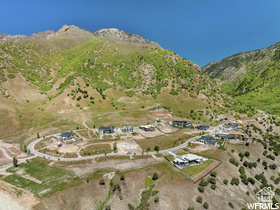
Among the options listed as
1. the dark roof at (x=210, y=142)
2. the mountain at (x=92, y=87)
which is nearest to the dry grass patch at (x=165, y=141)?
the dark roof at (x=210, y=142)

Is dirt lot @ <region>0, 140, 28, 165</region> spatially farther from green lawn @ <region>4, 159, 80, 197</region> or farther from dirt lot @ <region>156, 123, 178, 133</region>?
dirt lot @ <region>156, 123, 178, 133</region>

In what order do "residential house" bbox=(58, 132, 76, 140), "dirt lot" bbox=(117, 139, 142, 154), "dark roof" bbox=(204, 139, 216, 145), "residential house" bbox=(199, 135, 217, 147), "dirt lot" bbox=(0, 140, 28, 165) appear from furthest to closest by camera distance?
"residential house" bbox=(58, 132, 76, 140) → "dark roof" bbox=(204, 139, 216, 145) → "residential house" bbox=(199, 135, 217, 147) → "dirt lot" bbox=(117, 139, 142, 154) → "dirt lot" bbox=(0, 140, 28, 165)

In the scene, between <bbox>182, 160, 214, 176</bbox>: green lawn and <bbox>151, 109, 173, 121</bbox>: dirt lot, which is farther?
<bbox>151, 109, 173, 121</bbox>: dirt lot

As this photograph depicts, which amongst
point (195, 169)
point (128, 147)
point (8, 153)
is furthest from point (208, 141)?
point (8, 153)

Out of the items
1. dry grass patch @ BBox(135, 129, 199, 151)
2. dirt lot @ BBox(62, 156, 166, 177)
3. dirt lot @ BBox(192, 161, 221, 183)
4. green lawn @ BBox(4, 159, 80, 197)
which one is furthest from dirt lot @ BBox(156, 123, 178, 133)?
green lawn @ BBox(4, 159, 80, 197)

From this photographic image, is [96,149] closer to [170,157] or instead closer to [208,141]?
[170,157]

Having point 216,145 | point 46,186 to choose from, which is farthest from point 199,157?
point 46,186

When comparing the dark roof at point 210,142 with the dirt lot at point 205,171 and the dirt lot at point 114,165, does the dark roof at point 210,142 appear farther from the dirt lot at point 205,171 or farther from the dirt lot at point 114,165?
the dirt lot at point 114,165

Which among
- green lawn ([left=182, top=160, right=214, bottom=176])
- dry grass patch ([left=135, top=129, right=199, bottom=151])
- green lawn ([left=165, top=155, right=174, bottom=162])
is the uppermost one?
dry grass patch ([left=135, top=129, right=199, bottom=151])

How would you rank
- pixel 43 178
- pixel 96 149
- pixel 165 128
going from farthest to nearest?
pixel 165 128 → pixel 96 149 → pixel 43 178

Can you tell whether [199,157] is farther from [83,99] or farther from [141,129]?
[83,99]

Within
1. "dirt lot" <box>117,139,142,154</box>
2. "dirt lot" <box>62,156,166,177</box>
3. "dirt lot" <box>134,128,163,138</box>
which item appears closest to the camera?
"dirt lot" <box>62,156,166,177</box>
